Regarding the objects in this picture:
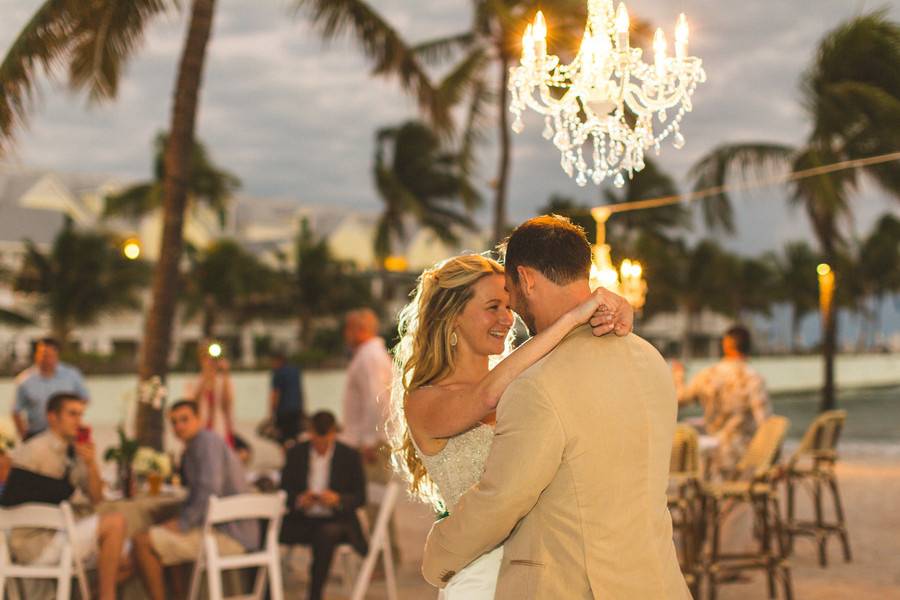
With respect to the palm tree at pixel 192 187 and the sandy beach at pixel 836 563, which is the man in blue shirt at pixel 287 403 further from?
the palm tree at pixel 192 187

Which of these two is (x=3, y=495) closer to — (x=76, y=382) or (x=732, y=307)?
(x=76, y=382)

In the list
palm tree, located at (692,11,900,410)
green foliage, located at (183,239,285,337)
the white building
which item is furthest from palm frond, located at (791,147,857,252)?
green foliage, located at (183,239,285,337)

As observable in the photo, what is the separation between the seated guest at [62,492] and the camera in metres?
6.12

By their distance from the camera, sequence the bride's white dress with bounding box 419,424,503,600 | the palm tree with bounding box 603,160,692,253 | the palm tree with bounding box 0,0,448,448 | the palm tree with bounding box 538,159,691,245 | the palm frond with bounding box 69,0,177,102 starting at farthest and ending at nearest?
1. the palm tree with bounding box 603,160,692,253
2. the palm tree with bounding box 538,159,691,245
3. the palm frond with bounding box 69,0,177,102
4. the palm tree with bounding box 0,0,448,448
5. the bride's white dress with bounding box 419,424,503,600

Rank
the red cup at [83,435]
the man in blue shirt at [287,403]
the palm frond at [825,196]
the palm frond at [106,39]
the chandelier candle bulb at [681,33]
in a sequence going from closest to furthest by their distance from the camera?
the chandelier candle bulb at [681,33]
the red cup at [83,435]
the palm frond at [106,39]
the man in blue shirt at [287,403]
the palm frond at [825,196]

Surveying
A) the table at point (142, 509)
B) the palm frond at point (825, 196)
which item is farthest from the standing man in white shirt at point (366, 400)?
the palm frond at point (825, 196)

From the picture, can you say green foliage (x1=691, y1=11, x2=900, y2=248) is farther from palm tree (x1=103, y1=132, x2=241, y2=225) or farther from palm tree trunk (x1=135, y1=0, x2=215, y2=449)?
palm tree (x1=103, y1=132, x2=241, y2=225)

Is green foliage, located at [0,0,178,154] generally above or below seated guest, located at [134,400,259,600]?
above

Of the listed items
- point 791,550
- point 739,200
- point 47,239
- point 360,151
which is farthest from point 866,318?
point 791,550

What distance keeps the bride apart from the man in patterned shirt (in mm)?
5328

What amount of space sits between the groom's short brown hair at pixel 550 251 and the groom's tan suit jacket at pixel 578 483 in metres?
0.16

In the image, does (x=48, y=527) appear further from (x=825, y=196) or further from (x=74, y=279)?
(x=74, y=279)

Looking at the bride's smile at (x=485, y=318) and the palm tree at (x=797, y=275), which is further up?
the palm tree at (x=797, y=275)

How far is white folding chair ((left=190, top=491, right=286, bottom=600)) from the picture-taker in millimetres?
6043
